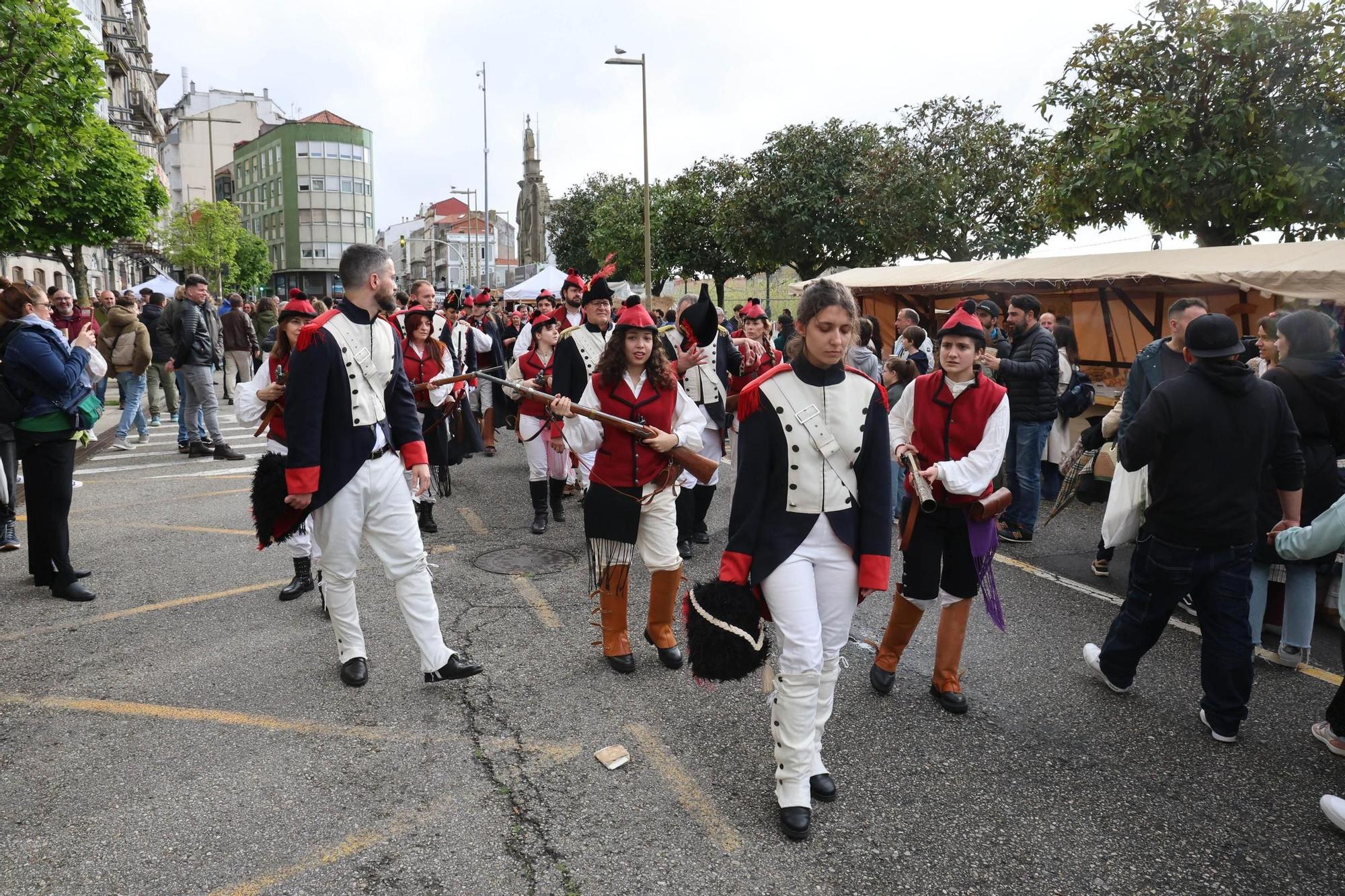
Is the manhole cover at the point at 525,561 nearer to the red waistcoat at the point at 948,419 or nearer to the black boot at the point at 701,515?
the black boot at the point at 701,515

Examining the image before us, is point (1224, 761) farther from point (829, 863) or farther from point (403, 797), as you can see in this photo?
point (403, 797)

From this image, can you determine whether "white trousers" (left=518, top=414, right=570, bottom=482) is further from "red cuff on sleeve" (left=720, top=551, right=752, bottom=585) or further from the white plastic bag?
"red cuff on sleeve" (left=720, top=551, right=752, bottom=585)

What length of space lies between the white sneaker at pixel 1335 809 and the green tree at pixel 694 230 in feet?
112

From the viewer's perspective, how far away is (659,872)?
298 centimetres

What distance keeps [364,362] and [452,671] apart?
5.17 feet

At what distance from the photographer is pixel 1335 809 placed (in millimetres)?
3205

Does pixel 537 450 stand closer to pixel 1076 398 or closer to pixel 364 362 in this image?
pixel 364 362

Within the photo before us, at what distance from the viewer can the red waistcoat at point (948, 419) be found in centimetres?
413

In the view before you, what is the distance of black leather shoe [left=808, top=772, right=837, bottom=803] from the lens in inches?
135

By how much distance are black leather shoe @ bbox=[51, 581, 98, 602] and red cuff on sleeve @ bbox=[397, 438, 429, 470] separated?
2869 millimetres

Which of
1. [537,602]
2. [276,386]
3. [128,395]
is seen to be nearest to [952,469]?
[537,602]

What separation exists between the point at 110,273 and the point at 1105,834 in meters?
51.7

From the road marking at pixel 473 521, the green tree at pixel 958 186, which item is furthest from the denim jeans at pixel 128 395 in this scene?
the green tree at pixel 958 186

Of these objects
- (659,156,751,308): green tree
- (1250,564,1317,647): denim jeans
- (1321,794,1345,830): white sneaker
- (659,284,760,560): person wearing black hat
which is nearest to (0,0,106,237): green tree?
(659,284,760,560): person wearing black hat
